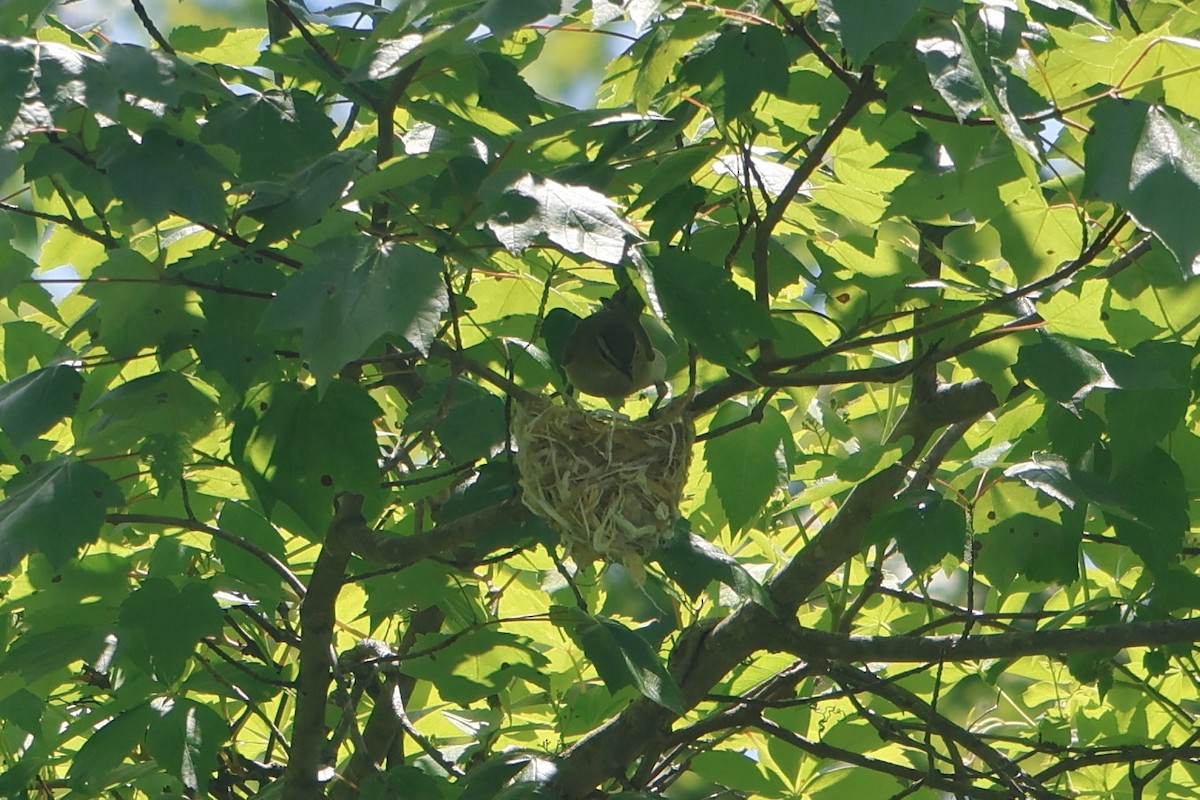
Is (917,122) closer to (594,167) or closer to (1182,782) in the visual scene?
(594,167)

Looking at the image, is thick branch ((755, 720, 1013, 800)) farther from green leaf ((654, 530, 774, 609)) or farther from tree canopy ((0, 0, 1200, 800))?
green leaf ((654, 530, 774, 609))

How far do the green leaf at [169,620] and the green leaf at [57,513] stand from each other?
0.26 metres

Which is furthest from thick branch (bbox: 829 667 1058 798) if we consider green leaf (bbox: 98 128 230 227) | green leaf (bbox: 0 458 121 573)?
green leaf (bbox: 98 128 230 227)

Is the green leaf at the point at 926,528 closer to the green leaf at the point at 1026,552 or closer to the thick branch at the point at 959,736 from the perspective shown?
the green leaf at the point at 1026,552

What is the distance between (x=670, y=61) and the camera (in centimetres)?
185

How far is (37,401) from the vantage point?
2.25 m

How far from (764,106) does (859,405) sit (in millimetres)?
1253

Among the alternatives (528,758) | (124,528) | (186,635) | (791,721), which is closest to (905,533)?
(528,758)

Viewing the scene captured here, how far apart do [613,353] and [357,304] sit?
1.14 m

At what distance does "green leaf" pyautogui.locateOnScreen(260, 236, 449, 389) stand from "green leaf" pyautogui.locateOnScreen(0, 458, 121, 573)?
0.79 metres

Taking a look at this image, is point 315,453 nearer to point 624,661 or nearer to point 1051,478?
point 624,661

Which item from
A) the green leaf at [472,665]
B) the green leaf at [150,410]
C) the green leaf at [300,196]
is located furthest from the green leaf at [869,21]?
the green leaf at [472,665]

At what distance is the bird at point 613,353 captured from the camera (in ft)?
8.38

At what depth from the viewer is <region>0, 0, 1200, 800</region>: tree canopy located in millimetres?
1755
